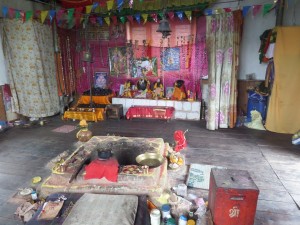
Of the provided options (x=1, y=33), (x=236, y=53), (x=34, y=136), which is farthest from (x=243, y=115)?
(x=1, y=33)

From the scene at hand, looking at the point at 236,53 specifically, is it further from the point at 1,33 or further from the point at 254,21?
the point at 1,33

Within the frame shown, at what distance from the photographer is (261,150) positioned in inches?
167

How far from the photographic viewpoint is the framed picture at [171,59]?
645cm

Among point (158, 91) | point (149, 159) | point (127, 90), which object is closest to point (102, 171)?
point (149, 159)

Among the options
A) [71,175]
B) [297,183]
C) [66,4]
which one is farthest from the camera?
[66,4]

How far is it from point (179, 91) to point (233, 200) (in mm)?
4459

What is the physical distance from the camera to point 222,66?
525cm

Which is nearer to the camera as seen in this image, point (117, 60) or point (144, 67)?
point (144, 67)

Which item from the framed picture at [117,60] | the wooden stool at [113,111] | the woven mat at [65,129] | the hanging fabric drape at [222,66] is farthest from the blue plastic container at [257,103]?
the woven mat at [65,129]

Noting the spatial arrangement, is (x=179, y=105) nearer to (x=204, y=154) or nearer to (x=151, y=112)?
(x=151, y=112)

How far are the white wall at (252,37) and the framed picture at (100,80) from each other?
3.76m

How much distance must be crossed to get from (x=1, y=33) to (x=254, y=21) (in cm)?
637

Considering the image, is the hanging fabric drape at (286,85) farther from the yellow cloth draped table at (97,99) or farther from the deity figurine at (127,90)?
the yellow cloth draped table at (97,99)

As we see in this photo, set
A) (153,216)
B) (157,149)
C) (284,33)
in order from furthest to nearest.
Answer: (284,33), (157,149), (153,216)
